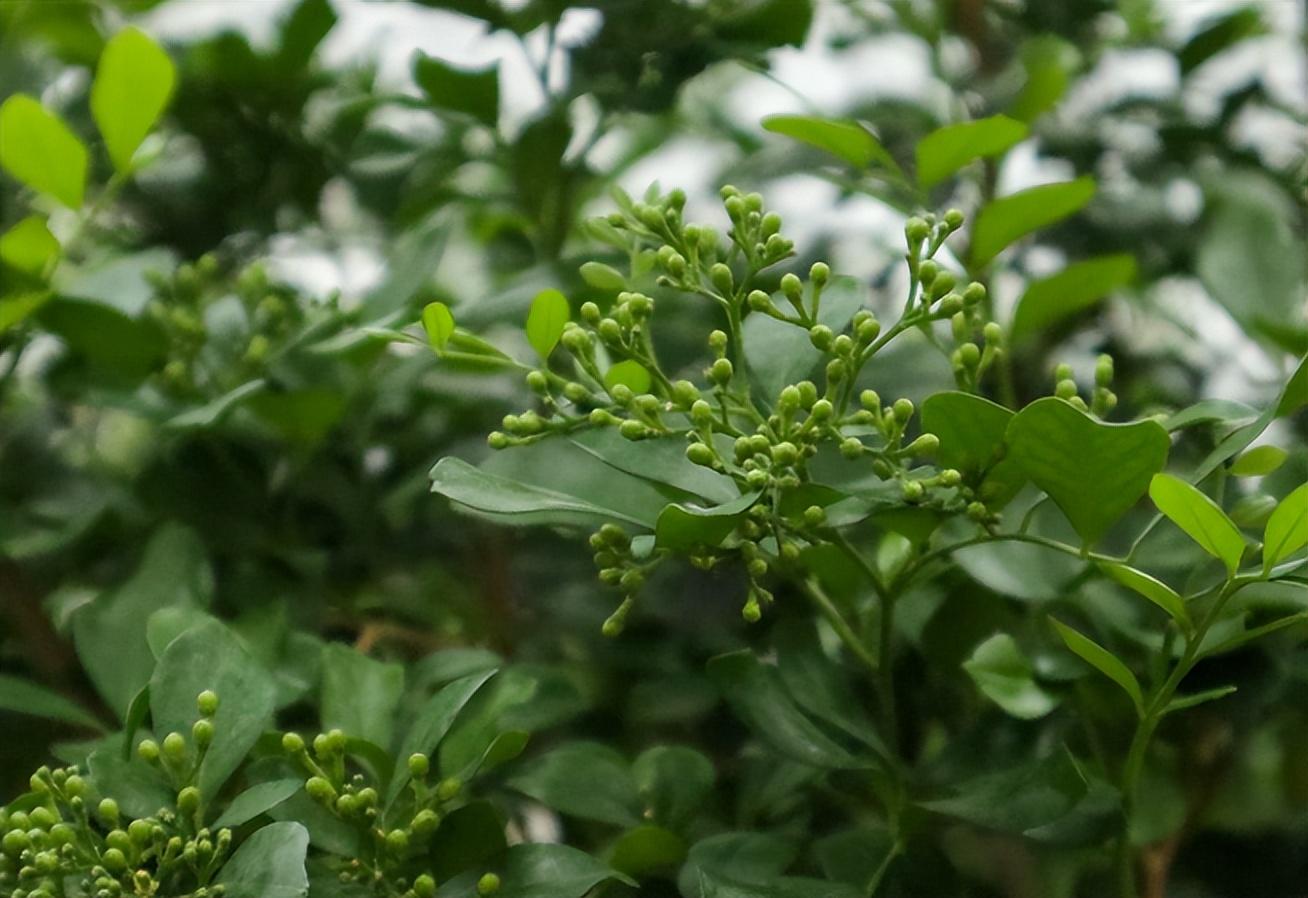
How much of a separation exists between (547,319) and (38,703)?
11.5 inches

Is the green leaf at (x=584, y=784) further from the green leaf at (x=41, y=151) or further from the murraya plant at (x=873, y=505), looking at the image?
the green leaf at (x=41, y=151)

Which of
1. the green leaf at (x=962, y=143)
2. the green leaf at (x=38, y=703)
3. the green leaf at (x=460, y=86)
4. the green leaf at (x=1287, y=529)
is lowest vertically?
the green leaf at (x=38, y=703)

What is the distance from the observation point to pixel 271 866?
0.41 m

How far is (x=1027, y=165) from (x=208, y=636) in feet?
2.19

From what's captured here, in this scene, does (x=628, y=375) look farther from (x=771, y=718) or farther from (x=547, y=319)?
(x=771, y=718)

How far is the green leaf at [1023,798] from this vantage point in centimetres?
47

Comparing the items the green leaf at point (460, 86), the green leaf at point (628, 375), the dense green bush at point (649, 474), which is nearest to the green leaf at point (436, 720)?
the dense green bush at point (649, 474)

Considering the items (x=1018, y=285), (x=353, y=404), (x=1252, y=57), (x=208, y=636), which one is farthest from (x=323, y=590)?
(x=1252, y=57)

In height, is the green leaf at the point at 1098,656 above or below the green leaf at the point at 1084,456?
below

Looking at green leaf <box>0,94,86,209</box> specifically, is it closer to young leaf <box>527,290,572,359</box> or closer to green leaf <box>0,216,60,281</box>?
green leaf <box>0,216,60,281</box>

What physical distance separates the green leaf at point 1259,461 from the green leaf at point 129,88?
0.50 metres

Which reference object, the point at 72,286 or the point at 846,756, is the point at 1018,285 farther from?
the point at 72,286

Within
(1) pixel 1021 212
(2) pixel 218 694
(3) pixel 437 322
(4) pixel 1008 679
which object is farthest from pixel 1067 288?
(2) pixel 218 694

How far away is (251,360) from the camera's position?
Answer: 0.66m
